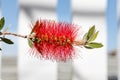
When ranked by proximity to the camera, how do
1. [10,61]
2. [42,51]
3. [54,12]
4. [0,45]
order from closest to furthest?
[42,51], [0,45], [54,12], [10,61]

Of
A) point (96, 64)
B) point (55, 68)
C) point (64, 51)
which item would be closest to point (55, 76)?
point (55, 68)

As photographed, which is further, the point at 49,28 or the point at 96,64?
the point at 96,64

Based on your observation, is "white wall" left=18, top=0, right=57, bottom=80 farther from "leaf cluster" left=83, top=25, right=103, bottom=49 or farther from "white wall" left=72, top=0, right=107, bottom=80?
"leaf cluster" left=83, top=25, right=103, bottom=49

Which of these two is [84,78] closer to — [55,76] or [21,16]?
[55,76]

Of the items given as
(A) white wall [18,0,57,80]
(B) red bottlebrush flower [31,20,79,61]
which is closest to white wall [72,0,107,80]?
(A) white wall [18,0,57,80]

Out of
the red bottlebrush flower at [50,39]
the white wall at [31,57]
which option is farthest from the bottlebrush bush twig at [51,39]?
the white wall at [31,57]

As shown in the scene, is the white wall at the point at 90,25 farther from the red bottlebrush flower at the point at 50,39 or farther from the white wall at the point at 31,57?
the red bottlebrush flower at the point at 50,39
